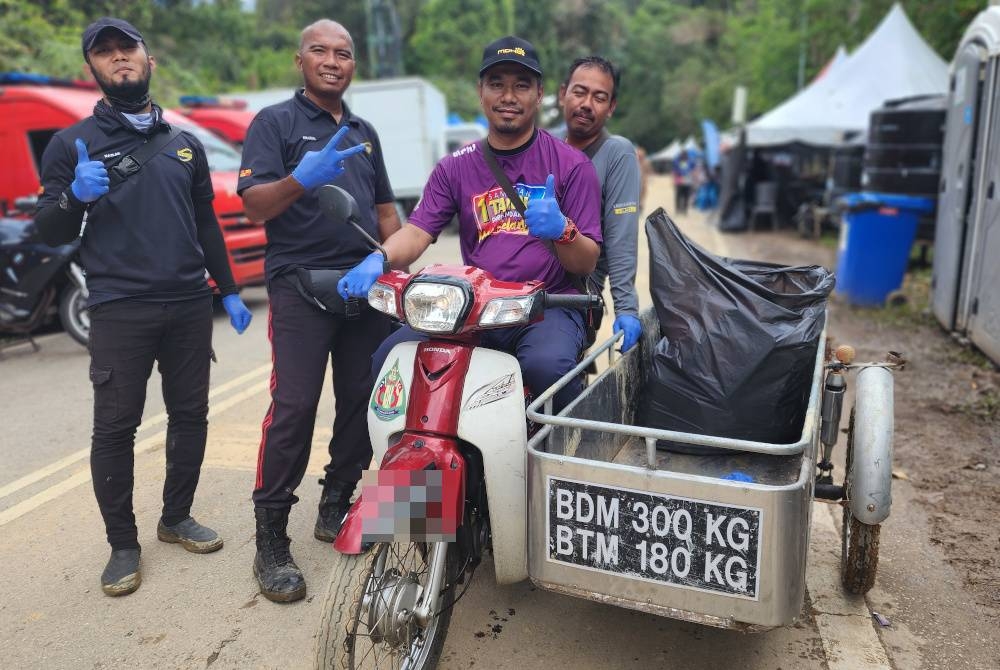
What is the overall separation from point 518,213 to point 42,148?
806 cm

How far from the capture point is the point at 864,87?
610 inches

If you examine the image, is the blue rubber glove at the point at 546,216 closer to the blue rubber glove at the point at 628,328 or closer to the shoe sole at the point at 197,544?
the blue rubber glove at the point at 628,328

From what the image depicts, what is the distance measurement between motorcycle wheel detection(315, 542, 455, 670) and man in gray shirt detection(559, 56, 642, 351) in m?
1.21

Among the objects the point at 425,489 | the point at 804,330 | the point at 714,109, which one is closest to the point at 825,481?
the point at 804,330

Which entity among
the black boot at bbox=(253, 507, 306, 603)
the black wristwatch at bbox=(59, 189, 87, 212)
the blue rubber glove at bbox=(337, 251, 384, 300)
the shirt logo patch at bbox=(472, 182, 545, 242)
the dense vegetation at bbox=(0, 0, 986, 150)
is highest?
the dense vegetation at bbox=(0, 0, 986, 150)

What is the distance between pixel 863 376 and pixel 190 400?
112 inches

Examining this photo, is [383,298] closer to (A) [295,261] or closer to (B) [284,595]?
(A) [295,261]

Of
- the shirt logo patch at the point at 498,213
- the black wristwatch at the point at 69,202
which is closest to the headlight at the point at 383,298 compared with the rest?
the shirt logo patch at the point at 498,213

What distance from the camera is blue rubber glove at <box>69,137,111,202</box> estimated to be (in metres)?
2.89

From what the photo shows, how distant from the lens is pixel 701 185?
87.0ft

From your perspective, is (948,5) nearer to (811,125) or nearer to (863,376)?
(811,125)

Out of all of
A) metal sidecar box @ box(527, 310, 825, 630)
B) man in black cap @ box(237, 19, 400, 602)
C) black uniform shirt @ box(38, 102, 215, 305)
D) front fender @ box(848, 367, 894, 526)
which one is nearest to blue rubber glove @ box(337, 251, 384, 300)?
man in black cap @ box(237, 19, 400, 602)

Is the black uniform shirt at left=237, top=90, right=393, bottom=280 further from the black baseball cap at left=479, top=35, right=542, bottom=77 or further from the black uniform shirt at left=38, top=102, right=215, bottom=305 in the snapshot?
the black baseball cap at left=479, top=35, right=542, bottom=77

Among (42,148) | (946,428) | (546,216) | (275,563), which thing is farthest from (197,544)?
(42,148)
